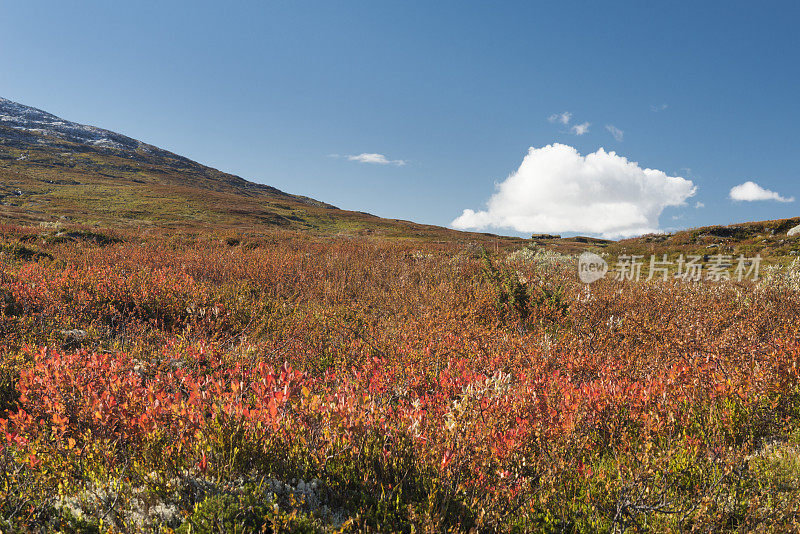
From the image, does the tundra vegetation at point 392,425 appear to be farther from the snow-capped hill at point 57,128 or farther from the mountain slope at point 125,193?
→ the snow-capped hill at point 57,128

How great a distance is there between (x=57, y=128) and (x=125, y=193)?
317 feet

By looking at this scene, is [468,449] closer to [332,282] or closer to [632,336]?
[632,336]

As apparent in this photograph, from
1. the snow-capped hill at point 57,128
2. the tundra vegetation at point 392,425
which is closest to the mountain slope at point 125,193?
the snow-capped hill at point 57,128

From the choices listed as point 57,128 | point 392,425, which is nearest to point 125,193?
point 392,425

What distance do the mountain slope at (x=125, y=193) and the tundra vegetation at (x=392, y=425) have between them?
29.3 meters

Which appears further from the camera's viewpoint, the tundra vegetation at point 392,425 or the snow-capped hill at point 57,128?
the snow-capped hill at point 57,128

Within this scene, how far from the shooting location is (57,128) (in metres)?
116

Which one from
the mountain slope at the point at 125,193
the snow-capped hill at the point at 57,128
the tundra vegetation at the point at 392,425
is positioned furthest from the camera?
the snow-capped hill at the point at 57,128

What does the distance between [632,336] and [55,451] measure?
20.5 feet

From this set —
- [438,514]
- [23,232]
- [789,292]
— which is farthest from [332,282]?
[23,232]

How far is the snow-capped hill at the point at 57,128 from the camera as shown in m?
108

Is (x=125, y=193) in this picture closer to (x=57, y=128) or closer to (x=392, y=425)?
(x=392, y=425)

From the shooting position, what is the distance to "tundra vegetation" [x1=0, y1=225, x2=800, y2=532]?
81.3 inches

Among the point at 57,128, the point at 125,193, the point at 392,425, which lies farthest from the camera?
the point at 57,128
